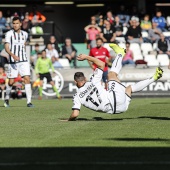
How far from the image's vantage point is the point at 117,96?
47.6ft

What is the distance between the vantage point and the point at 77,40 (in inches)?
1556

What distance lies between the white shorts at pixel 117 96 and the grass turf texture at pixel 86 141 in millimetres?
317

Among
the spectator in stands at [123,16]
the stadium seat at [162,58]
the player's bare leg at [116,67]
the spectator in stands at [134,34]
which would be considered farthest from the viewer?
the spectator in stands at [123,16]

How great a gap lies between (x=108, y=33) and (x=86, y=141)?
22405mm

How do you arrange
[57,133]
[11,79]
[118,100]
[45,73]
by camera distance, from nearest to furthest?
[57,133], [118,100], [11,79], [45,73]

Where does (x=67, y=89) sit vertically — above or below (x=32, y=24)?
below

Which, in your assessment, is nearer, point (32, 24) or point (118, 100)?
point (118, 100)

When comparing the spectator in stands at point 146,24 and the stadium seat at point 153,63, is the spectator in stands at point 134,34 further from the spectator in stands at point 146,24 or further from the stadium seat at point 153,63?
the stadium seat at point 153,63

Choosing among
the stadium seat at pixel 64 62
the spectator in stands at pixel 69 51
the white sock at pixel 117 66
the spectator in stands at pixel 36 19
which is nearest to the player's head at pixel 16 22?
the white sock at pixel 117 66

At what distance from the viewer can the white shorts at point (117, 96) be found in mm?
14500

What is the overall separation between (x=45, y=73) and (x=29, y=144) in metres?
17.8

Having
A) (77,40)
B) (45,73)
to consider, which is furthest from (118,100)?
(77,40)

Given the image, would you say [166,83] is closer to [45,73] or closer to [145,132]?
[45,73]
